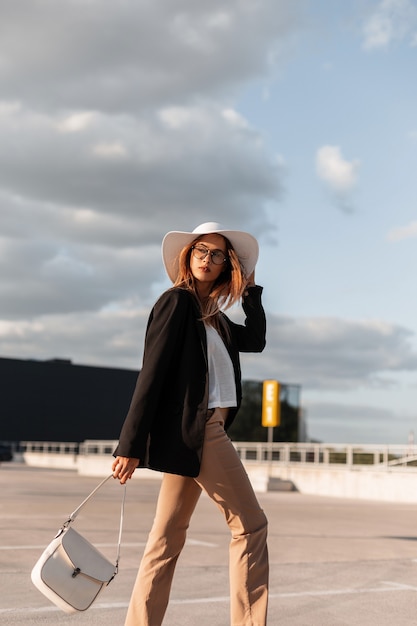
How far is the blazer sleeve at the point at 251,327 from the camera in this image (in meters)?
4.02

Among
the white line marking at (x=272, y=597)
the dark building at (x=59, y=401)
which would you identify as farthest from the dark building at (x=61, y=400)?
the white line marking at (x=272, y=597)

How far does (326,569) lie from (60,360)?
64.9 meters

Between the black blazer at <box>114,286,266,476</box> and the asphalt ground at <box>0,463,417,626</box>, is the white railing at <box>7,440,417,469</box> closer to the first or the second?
the asphalt ground at <box>0,463,417,626</box>

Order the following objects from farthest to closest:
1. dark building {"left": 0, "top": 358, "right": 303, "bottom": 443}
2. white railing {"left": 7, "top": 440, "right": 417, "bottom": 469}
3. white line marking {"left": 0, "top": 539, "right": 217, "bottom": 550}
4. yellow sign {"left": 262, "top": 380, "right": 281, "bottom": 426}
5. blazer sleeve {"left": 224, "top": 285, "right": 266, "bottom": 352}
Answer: dark building {"left": 0, "top": 358, "right": 303, "bottom": 443} → yellow sign {"left": 262, "top": 380, "right": 281, "bottom": 426} → white railing {"left": 7, "top": 440, "right": 417, "bottom": 469} → white line marking {"left": 0, "top": 539, "right": 217, "bottom": 550} → blazer sleeve {"left": 224, "top": 285, "right": 266, "bottom": 352}

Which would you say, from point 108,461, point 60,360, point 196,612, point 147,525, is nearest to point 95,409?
point 60,360

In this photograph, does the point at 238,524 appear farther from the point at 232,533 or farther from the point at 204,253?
the point at 204,253

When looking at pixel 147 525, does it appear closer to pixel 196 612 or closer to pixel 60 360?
pixel 196 612

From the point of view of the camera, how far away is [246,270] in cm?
404

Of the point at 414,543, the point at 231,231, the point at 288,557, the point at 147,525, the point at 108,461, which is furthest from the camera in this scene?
the point at 108,461

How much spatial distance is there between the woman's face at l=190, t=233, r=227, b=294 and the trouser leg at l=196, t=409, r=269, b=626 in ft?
2.03

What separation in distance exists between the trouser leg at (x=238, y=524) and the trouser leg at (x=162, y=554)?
13 centimetres

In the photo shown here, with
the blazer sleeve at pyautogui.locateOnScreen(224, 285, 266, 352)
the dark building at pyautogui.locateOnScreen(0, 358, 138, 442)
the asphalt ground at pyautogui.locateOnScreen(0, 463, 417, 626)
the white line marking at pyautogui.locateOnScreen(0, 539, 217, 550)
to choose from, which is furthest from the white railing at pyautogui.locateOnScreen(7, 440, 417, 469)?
the dark building at pyautogui.locateOnScreen(0, 358, 138, 442)

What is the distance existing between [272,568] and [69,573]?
3.98 metres

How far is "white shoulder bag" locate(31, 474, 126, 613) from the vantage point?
3475mm
